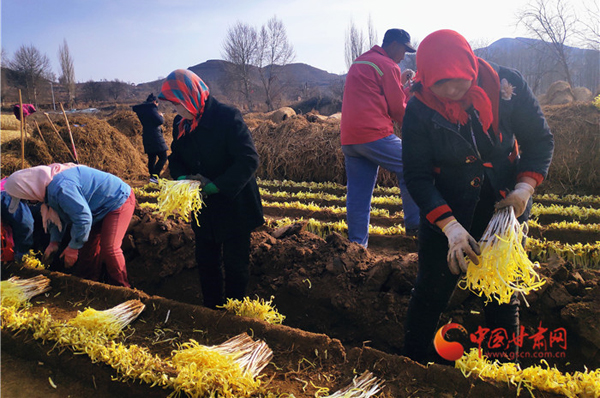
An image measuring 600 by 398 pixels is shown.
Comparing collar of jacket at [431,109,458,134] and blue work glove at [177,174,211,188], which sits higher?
collar of jacket at [431,109,458,134]

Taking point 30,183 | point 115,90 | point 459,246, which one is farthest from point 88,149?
point 115,90

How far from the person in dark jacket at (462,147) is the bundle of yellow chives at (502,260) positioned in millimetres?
64

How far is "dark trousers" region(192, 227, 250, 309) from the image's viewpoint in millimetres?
3186

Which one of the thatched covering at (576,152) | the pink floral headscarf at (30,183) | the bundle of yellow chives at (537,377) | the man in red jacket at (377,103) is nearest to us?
the bundle of yellow chives at (537,377)

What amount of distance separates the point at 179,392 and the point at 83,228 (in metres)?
1.89

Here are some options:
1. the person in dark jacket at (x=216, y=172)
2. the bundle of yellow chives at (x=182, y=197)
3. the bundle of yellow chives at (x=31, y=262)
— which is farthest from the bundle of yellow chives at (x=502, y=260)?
the bundle of yellow chives at (x=31, y=262)

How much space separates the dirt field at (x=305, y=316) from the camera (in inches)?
91.2

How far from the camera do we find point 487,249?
83.0 inches

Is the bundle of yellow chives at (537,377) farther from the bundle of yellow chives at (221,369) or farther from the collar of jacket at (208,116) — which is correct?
the collar of jacket at (208,116)

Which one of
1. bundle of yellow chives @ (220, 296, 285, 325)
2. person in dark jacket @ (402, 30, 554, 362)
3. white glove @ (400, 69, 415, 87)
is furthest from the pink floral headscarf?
white glove @ (400, 69, 415, 87)

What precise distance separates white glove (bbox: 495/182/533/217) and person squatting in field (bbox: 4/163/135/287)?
10.3ft

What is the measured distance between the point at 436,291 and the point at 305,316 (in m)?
1.66

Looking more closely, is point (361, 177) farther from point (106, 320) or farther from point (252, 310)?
point (106, 320)

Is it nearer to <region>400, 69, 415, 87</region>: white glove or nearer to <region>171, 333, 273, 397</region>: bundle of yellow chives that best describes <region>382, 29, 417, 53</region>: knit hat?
<region>400, 69, 415, 87</region>: white glove
